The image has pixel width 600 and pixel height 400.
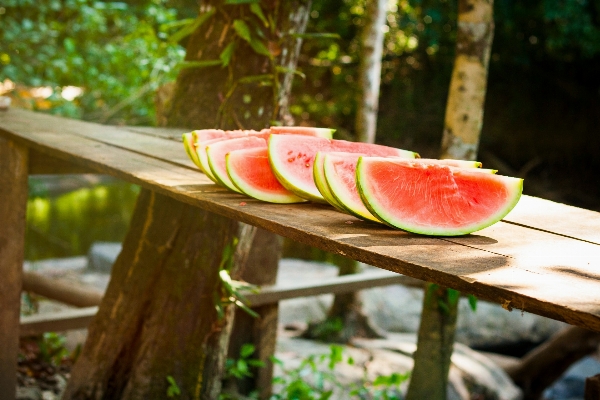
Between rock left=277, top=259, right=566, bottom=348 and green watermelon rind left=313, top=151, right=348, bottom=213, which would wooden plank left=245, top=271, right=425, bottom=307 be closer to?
green watermelon rind left=313, top=151, right=348, bottom=213

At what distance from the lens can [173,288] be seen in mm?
2689

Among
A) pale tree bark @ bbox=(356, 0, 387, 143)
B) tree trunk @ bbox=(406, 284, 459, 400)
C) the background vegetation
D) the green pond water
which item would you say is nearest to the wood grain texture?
tree trunk @ bbox=(406, 284, 459, 400)

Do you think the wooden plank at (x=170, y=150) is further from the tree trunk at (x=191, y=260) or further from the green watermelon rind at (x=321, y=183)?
the green watermelon rind at (x=321, y=183)

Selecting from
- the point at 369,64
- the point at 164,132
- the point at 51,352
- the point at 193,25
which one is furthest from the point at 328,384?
the point at 369,64

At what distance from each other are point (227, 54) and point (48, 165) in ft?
3.60

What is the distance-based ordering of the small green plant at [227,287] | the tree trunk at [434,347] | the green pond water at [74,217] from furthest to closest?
the green pond water at [74,217], the tree trunk at [434,347], the small green plant at [227,287]

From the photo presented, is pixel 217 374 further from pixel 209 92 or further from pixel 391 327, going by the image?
pixel 391 327

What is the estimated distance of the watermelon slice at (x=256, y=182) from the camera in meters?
1.71

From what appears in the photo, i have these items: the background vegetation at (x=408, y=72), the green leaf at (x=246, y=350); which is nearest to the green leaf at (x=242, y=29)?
the green leaf at (x=246, y=350)

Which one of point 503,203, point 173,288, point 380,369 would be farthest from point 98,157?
point 380,369

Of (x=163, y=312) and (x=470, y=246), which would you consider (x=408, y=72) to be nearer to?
(x=163, y=312)

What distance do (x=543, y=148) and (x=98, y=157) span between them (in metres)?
8.56

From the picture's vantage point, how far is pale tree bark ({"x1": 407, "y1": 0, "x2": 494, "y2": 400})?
3.18 metres

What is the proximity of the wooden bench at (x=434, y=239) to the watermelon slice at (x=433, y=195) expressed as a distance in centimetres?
3
